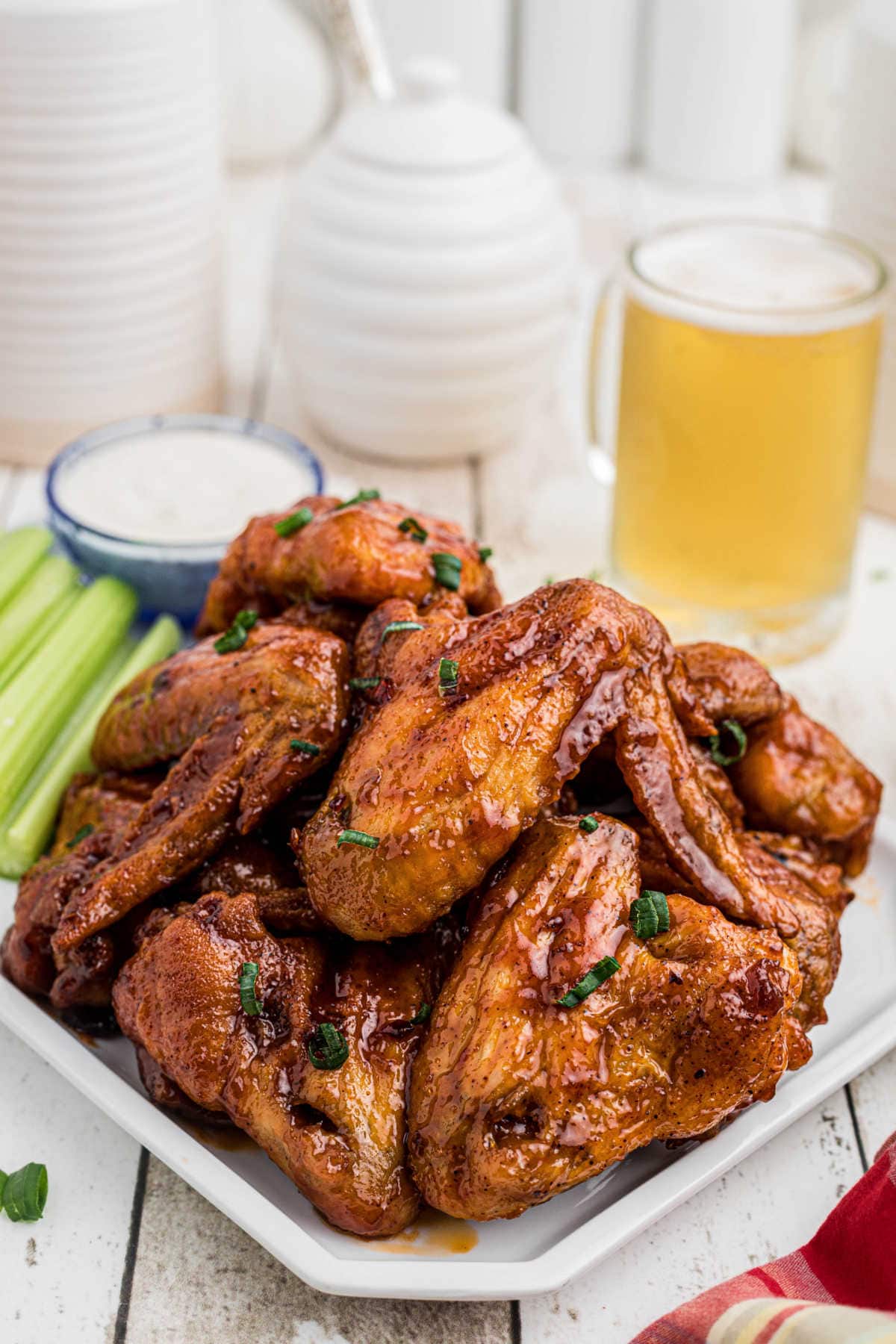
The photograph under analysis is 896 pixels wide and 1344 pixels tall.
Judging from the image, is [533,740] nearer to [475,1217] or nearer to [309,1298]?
[475,1217]

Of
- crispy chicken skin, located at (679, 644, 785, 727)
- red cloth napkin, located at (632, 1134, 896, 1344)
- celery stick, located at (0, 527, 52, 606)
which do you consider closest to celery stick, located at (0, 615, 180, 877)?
celery stick, located at (0, 527, 52, 606)

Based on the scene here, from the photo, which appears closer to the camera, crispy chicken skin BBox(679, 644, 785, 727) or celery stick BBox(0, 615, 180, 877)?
crispy chicken skin BBox(679, 644, 785, 727)

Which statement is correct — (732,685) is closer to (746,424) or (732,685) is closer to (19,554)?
(746,424)

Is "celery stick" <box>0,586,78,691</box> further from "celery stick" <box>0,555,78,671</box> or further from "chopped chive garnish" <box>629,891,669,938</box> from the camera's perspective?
"chopped chive garnish" <box>629,891,669,938</box>

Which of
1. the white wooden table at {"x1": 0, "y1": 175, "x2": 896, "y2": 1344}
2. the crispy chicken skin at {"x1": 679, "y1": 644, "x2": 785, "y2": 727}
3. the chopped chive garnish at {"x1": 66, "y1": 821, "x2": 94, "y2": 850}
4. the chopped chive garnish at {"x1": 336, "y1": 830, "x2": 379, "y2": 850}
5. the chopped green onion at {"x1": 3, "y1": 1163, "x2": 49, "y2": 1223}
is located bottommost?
the white wooden table at {"x1": 0, "y1": 175, "x2": 896, "y2": 1344}

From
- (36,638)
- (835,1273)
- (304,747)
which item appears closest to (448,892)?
(304,747)

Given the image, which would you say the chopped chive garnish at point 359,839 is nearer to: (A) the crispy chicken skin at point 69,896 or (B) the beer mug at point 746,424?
(A) the crispy chicken skin at point 69,896

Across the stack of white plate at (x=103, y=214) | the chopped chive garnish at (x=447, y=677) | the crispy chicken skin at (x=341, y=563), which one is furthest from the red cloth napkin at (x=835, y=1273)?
the stack of white plate at (x=103, y=214)

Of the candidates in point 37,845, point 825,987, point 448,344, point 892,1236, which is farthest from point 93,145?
point 892,1236
